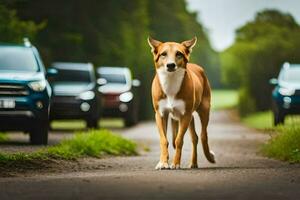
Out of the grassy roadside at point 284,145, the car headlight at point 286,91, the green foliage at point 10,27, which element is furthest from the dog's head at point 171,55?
the green foliage at point 10,27

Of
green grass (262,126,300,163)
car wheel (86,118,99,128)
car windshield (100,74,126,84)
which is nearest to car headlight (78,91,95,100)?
car wheel (86,118,99,128)

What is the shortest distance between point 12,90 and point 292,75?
13.8 m

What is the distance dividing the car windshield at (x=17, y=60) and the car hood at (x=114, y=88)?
1403cm

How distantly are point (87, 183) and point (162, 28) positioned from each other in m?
57.4

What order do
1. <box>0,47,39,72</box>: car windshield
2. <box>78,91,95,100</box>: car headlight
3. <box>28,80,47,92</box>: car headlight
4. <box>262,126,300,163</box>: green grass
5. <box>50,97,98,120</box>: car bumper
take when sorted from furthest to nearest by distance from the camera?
<box>78,91,95,100</box>: car headlight, <box>50,97,98,120</box>: car bumper, <box>0,47,39,72</box>: car windshield, <box>28,80,47,92</box>: car headlight, <box>262,126,300,163</box>: green grass

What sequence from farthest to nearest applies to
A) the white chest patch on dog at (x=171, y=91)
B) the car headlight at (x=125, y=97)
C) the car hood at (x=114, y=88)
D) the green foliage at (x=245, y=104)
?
the green foliage at (x=245, y=104) → the car hood at (x=114, y=88) → the car headlight at (x=125, y=97) → the white chest patch on dog at (x=171, y=91)

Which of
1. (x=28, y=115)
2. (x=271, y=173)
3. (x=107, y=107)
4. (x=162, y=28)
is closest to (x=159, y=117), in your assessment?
(x=271, y=173)

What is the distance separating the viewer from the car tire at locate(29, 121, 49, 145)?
22281mm

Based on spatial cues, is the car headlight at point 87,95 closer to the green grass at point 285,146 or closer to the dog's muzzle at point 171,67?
the green grass at point 285,146

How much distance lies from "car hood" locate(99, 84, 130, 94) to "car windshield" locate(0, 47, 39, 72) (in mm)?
14031

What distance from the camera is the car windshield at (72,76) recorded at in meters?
33.0

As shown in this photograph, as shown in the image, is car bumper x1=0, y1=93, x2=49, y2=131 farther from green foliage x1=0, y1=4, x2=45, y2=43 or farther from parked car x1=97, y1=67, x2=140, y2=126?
parked car x1=97, y1=67, x2=140, y2=126

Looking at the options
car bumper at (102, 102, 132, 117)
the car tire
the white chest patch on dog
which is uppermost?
the white chest patch on dog

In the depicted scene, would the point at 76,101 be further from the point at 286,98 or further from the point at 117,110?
the point at 286,98
